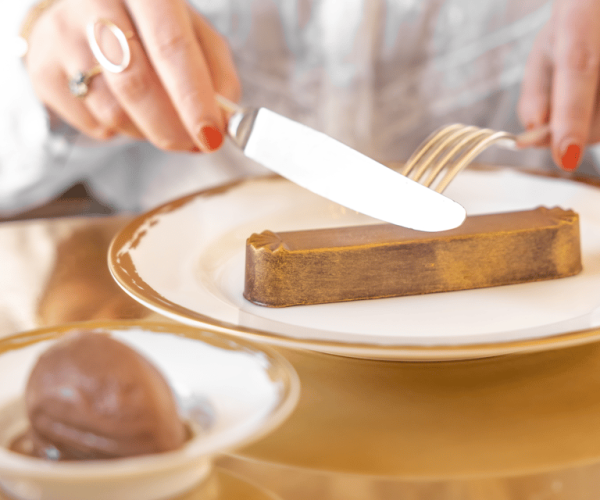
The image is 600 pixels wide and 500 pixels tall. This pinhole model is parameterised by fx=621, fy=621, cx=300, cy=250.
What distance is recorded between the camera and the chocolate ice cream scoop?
15.2 inches

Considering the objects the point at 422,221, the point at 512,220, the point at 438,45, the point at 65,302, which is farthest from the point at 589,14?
the point at 65,302

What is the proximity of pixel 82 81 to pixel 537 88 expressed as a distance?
817 millimetres

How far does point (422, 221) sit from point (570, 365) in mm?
207

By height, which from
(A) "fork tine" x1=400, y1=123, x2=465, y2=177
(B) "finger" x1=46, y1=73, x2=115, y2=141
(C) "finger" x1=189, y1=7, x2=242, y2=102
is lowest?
(B) "finger" x1=46, y1=73, x2=115, y2=141

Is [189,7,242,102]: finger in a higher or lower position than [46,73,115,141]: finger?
higher

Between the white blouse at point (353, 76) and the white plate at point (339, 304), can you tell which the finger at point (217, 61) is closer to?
the white plate at point (339, 304)

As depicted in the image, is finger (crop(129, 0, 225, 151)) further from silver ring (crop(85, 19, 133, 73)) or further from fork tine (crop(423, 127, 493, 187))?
fork tine (crop(423, 127, 493, 187))

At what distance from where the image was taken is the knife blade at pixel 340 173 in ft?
2.21

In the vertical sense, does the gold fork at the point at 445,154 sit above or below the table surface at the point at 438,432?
above

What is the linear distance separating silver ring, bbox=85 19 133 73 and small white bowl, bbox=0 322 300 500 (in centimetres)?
59

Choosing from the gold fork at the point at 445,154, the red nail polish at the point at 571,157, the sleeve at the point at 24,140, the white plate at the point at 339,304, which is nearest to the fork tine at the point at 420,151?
the gold fork at the point at 445,154

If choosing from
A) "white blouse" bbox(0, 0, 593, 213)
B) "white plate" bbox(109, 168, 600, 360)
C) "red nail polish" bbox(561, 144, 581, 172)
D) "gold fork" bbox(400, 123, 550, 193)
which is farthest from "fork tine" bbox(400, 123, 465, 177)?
"white blouse" bbox(0, 0, 593, 213)

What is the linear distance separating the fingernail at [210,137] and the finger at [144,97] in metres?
0.11

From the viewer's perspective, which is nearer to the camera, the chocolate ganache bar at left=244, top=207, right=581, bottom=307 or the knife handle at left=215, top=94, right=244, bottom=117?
the chocolate ganache bar at left=244, top=207, right=581, bottom=307
